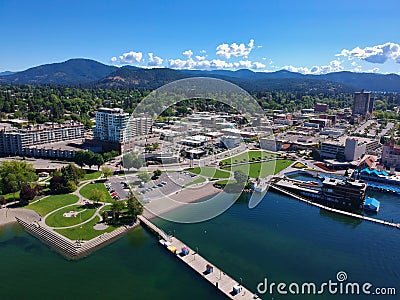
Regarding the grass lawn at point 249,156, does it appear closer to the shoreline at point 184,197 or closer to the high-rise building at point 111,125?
the shoreline at point 184,197

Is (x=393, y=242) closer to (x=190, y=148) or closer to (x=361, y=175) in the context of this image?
(x=361, y=175)

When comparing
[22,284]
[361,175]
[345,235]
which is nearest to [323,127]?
[361,175]

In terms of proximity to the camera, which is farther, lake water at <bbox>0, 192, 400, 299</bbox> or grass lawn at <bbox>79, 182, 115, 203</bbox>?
grass lawn at <bbox>79, 182, 115, 203</bbox>

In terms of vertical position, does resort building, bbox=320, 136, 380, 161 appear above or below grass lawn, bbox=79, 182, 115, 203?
above

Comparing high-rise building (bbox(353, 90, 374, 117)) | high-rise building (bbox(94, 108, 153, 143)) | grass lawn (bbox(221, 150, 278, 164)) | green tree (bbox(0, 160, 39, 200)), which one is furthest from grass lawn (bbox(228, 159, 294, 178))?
high-rise building (bbox(353, 90, 374, 117))

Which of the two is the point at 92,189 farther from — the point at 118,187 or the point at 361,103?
the point at 361,103

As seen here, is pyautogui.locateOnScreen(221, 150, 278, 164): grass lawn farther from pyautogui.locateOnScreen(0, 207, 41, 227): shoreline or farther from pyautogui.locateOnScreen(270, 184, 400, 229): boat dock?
pyautogui.locateOnScreen(0, 207, 41, 227): shoreline
